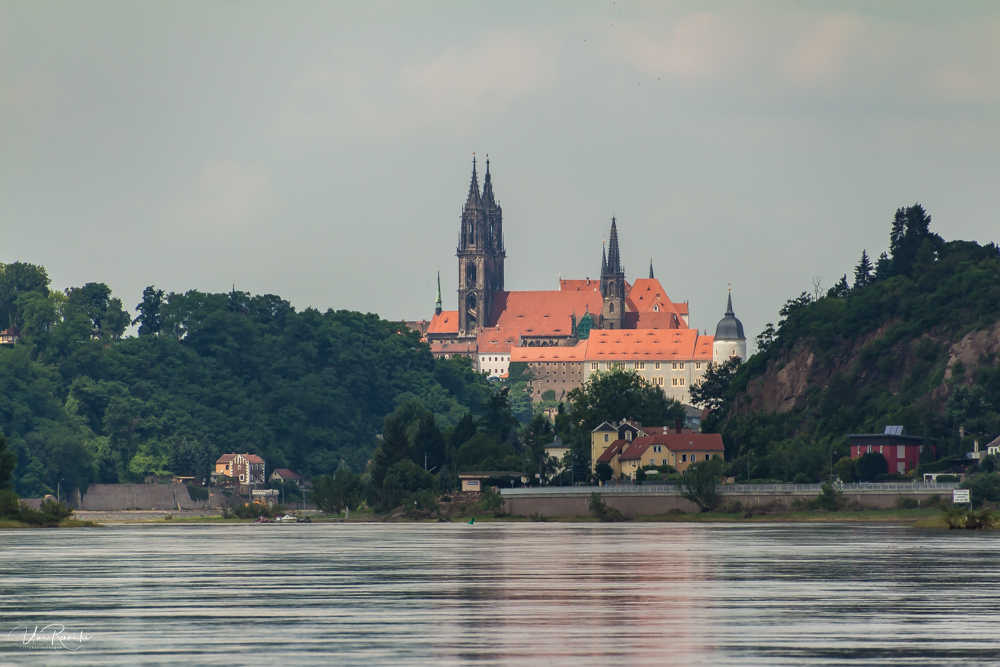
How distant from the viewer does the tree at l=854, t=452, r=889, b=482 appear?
404 ft

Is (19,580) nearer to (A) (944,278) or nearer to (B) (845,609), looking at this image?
(B) (845,609)

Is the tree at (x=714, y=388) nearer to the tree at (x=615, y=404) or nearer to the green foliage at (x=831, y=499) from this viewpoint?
the tree at (x=615, y=404)

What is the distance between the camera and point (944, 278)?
516ft

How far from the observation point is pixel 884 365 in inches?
5861

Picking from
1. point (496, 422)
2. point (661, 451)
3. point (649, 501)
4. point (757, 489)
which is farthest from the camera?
point (496, 422)

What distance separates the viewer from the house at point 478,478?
149 m

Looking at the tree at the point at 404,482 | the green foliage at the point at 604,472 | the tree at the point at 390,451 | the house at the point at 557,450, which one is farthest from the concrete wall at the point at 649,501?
the house at the point at 557,450

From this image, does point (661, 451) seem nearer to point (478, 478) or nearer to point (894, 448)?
point (478, 478)

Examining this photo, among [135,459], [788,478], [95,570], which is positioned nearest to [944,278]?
[788,478]

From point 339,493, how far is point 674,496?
43.2m

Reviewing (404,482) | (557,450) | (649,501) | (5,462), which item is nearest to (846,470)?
(649,501)

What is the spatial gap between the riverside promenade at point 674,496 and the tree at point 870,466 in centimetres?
539

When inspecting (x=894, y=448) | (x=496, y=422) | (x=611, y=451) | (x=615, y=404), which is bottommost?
(x=894, y=448)

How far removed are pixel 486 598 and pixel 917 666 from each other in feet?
50.4
